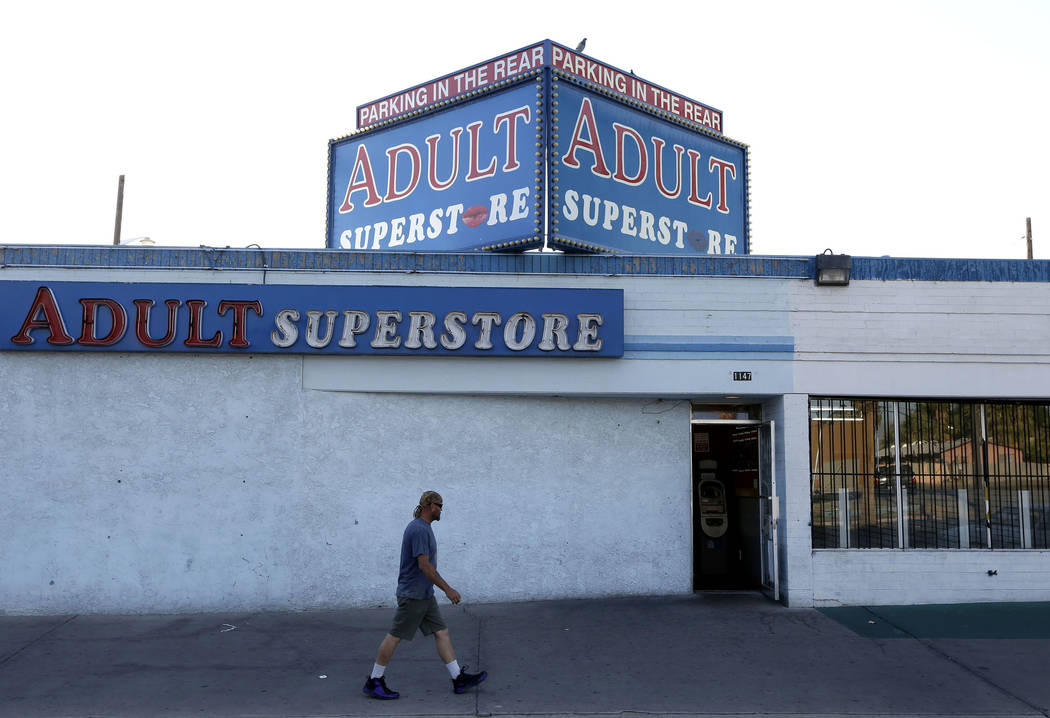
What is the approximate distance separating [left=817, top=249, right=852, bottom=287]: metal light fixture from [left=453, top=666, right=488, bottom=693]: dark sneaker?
253 inches

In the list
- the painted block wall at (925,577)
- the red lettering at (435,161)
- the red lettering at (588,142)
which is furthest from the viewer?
the red lettering at (435,161)

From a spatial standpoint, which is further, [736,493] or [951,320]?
[736,493]

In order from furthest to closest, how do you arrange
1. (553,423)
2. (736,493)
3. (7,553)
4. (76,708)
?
(736,493) → (553,423) → (7,553) → (76,708)

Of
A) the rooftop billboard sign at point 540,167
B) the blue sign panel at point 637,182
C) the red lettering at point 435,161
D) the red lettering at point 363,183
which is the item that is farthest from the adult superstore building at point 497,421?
the red lettering at point 363,183

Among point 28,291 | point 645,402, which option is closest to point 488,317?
point 645,402

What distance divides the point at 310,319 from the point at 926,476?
7571 mm

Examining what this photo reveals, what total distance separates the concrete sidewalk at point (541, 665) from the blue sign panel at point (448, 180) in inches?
192

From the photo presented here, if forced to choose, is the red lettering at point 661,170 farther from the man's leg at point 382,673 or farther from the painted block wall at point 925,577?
the man's leg at point 382,673

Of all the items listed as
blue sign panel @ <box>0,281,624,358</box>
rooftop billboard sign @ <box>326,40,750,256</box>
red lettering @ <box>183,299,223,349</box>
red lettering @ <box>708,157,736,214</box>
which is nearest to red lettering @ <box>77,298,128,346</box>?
blue sign panel @ <box>0,281,624,358</box>

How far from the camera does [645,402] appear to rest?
38.1 feet

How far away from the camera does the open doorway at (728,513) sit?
12242 millimetres

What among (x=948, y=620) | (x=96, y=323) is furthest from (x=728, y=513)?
(x=96, y=323)

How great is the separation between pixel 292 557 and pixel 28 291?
431cm

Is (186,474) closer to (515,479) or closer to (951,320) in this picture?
(515,479)
